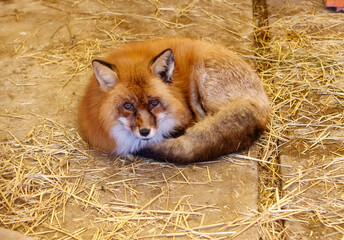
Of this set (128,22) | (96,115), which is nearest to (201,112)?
(96,115)

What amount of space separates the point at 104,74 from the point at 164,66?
44cm

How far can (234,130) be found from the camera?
10.3 ft

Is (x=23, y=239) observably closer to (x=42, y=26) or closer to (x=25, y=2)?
(x=42, y=26)

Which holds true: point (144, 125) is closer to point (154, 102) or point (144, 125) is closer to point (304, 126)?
point (154, 102)

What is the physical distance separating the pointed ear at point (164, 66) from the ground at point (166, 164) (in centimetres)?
71

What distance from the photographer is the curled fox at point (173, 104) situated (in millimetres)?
2986

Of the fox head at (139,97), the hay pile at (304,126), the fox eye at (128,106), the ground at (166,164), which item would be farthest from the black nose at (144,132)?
the hay pile at (304,126)

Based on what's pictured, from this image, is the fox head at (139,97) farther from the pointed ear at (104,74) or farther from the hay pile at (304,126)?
the hay pile at (304,126)

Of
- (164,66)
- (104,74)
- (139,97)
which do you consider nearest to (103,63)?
(104,74)

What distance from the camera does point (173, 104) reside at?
3088 millimetres

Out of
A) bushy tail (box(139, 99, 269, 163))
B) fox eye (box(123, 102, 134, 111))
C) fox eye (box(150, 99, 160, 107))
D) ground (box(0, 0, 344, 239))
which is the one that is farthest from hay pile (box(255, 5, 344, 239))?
fox eye (box(123, 102, 134, 111))

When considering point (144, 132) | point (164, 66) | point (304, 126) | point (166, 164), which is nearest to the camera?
point (144, 132)

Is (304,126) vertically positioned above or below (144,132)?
below

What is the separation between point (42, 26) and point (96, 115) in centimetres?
240
